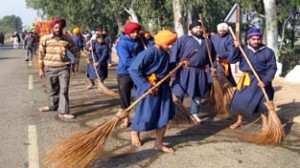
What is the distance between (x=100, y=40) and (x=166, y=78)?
6.46m

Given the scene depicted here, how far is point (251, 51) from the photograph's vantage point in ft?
25.3

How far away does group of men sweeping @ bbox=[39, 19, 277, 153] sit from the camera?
659 cm

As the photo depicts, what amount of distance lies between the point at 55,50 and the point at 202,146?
10.7 feet

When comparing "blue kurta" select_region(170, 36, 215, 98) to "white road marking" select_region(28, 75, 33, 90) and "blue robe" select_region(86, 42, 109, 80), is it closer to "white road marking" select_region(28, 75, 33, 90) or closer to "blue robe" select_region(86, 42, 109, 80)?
"blue robe" select_region(86, 42, 109, 80)

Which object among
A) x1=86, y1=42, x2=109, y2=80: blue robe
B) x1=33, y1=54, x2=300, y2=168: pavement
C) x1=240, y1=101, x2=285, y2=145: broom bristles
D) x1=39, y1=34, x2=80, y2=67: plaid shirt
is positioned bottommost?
x1=33, y1=54, x2=300, y2=168: pavement

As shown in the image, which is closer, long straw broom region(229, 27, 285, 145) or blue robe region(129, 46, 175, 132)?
blue robe region(129, 46, 175, 132)

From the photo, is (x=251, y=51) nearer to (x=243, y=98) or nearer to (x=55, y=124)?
(x=243, y=98)

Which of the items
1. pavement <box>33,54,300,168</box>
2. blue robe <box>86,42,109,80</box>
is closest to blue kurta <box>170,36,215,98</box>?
pavement <box>33,54,300,168</box>

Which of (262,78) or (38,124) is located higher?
(262,78)

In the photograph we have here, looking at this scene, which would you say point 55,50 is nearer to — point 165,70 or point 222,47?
point 165,70

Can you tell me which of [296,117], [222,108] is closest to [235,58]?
[222,108]

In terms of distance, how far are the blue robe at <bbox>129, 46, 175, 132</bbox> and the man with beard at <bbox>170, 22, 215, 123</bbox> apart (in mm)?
1797

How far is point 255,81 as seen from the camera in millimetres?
7785

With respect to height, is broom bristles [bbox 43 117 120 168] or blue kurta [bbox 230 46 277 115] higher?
blue kurta [bbox 230 46 277 115]
